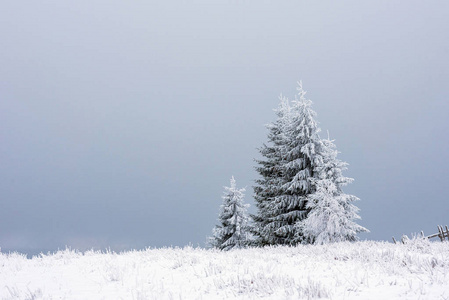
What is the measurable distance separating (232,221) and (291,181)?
9605 millimetres

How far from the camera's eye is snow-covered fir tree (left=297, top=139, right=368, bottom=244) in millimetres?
17422

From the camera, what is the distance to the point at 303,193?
20.3 meters

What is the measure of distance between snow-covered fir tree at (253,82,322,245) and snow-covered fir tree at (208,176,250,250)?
5.21m

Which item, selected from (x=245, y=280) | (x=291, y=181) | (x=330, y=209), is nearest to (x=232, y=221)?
(x=291, y=181)

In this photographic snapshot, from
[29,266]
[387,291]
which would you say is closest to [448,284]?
[387,291]

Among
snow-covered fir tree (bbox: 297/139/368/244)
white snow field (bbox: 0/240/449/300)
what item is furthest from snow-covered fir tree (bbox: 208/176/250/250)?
white snow field (bbox: 0/240/449/300)

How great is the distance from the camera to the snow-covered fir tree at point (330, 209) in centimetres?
1742

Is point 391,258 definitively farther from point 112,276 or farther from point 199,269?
point 112,276

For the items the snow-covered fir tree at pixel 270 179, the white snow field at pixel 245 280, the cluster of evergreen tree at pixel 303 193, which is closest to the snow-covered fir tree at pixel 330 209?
the cluster of evergreen tree at pixel 303 193

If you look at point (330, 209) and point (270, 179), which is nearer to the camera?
point (330, 209)

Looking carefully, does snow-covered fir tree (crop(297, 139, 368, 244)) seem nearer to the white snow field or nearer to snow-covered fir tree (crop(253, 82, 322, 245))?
snow-covered fir tree (crop(253, 82, 322, 245))

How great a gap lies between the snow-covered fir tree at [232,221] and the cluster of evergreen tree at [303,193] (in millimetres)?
4930

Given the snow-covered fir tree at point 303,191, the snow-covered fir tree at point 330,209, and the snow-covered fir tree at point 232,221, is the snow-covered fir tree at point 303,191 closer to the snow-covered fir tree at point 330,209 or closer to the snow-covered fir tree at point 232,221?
the snow-covered fir tree at point 330,209

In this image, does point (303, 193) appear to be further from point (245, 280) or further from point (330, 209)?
point (245, 280)
